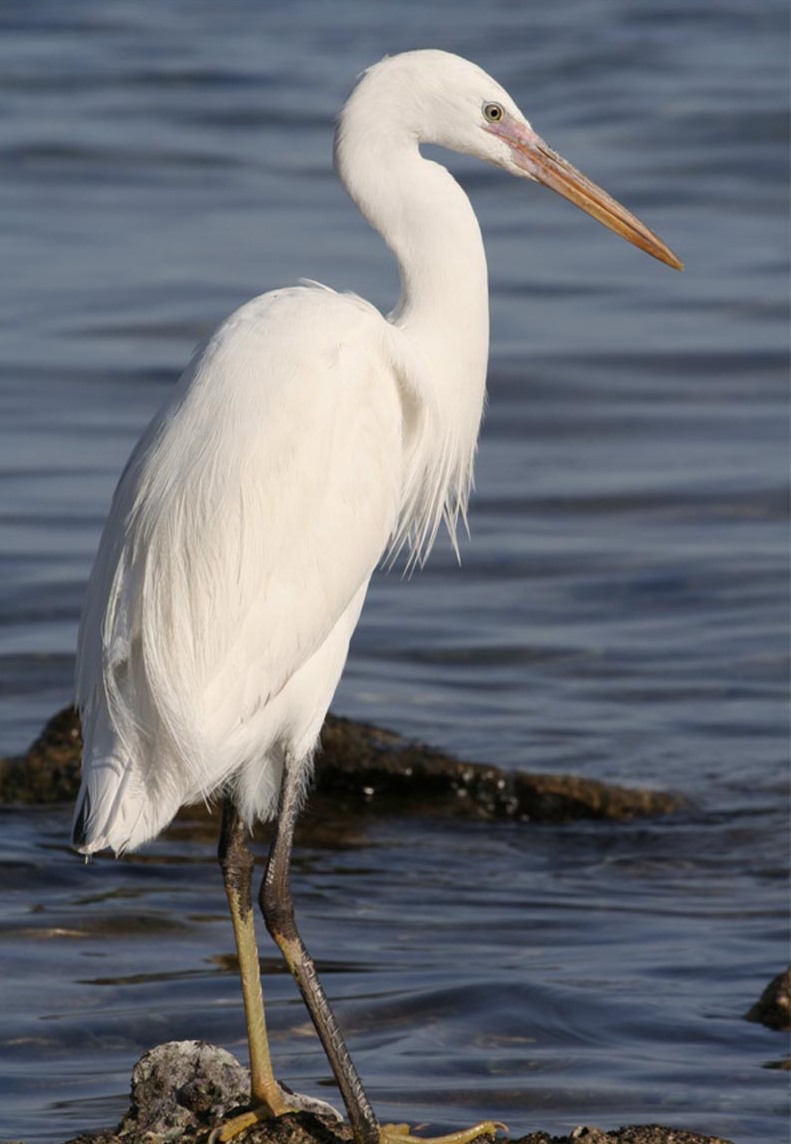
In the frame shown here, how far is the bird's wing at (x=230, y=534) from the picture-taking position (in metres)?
5.09

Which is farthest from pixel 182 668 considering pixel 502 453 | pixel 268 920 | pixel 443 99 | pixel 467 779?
pixel 502 453

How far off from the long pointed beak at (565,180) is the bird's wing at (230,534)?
0.69 metres

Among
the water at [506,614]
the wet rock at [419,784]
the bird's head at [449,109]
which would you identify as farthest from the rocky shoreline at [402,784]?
the bird's head at [449,109]

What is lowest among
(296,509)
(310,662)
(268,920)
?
(268,920)

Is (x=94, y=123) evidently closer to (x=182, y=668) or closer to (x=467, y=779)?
(x=467, y=779)

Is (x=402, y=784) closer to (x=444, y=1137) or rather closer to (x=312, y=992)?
(x=312, y=992)

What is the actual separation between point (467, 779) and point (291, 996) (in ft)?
6.54

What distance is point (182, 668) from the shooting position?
16.7ft

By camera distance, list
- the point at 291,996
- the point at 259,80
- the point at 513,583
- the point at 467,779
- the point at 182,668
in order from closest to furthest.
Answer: the point at 182,668 → the point at 291,996 → the point at 467,779 → the point at 513,583 → the point at 259,80

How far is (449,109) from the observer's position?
5.43 m

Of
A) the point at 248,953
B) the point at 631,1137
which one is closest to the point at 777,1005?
the point at 248,953

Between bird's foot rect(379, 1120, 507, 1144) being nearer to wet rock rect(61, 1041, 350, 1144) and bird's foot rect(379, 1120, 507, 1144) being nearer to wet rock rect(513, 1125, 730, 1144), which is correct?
wet rock rect(61, 1041, 350, 1144)

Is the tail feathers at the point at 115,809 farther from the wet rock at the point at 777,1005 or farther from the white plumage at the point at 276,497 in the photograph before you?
the wet rock at the point at 777,1005

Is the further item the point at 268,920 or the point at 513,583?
the point at 513,583
